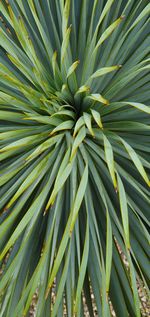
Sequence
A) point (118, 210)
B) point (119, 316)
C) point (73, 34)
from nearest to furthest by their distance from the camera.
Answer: point (119, 316) → point (118, 210) → point (73, 34)

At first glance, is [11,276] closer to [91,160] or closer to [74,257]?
[74,257]

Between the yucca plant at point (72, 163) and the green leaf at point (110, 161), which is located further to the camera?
the yucca plant at point (72, 163)

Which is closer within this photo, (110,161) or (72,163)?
(110,161)

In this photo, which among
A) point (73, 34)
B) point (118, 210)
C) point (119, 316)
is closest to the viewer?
point (119, 316)

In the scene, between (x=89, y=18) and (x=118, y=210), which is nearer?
(x=118, y=210)

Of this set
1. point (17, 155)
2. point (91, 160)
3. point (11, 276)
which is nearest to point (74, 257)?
point (11, 276)

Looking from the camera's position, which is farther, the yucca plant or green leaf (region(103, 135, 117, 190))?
the yucca plant

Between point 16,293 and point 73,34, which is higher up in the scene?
point 73,34

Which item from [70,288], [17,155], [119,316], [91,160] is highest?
[17,155]
